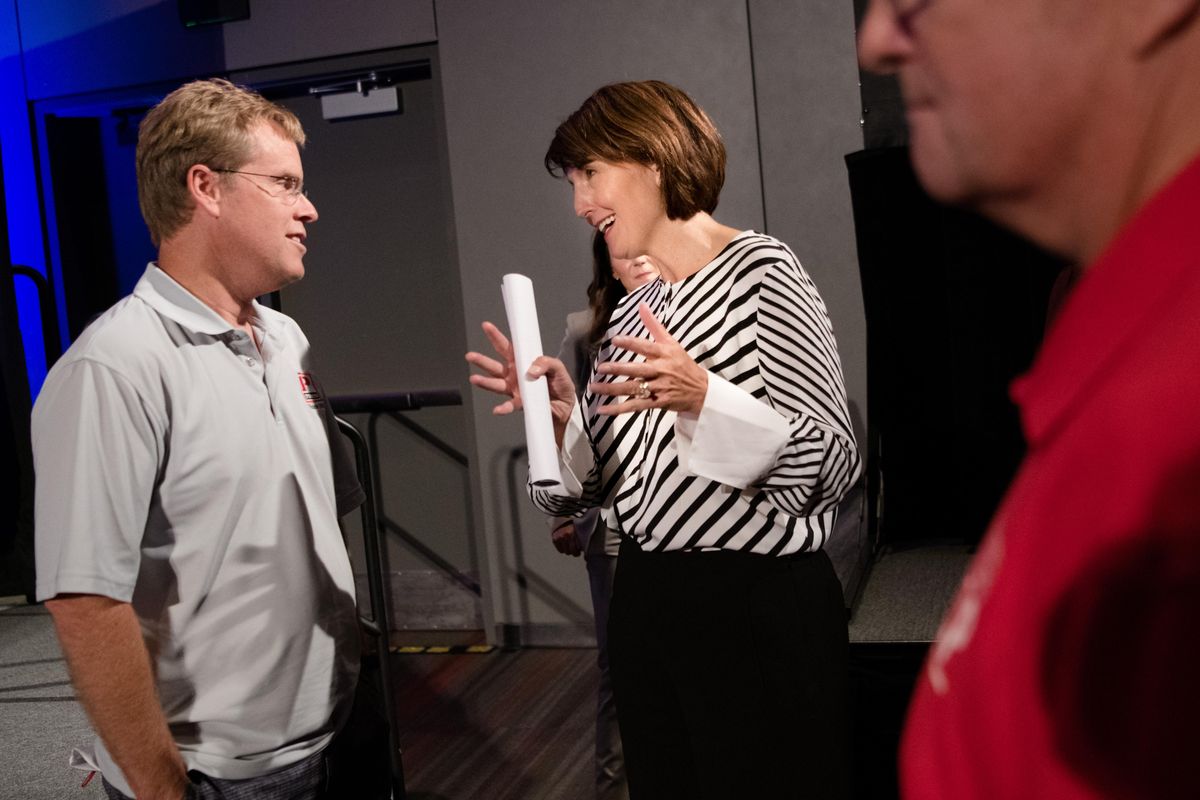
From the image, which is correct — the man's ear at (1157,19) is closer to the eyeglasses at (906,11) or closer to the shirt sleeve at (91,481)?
the eyeglasses at (906,11)

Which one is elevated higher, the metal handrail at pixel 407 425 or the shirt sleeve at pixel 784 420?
the shirt sleeve at pixel 784 420

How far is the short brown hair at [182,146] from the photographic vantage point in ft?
5.31

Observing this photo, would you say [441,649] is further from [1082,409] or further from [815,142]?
[1082,409]

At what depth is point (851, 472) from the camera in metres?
1.66

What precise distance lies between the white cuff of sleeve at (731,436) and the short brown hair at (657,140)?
0.40 metres

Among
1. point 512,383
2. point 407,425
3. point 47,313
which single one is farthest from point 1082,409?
point 47,313

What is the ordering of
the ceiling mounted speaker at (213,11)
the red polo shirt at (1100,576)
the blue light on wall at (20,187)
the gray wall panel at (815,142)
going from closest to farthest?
the red polo shirt at (1100,576), the gray wall panel at (815,142), the ceiling mounted speaker at (213,11), the blue light on wall at (20,187)

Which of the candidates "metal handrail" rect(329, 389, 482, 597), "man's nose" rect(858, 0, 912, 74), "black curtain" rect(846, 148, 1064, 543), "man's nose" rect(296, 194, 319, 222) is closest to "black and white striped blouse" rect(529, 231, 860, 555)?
"man's nose" rect(296, 194, 319, 222)

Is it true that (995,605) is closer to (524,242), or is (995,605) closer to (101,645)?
(101,645)

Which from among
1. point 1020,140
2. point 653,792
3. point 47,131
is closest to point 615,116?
point 653,792

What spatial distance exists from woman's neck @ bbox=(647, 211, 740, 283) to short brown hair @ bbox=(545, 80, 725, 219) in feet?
0.06

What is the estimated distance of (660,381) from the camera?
1481 millimetres

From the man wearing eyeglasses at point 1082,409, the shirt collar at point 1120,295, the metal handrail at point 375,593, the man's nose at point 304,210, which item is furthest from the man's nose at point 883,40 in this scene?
the metal handrail at point 375,593

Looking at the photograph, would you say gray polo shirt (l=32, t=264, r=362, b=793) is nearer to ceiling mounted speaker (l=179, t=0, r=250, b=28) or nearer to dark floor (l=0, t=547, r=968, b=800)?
dark floor (l=0, t=547, r=968, b=800)
